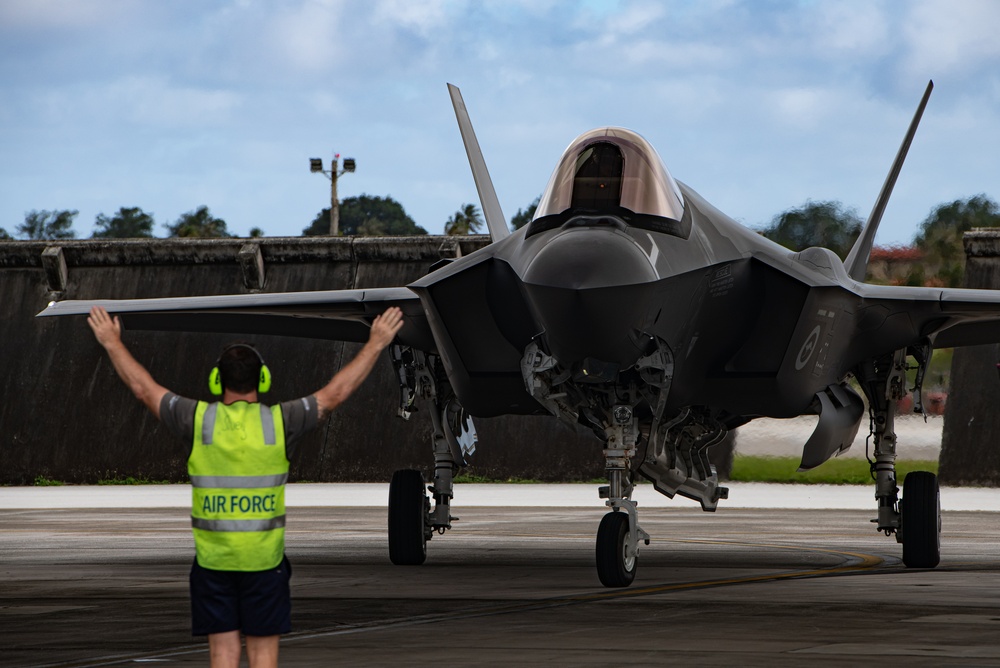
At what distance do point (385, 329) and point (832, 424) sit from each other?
662cm

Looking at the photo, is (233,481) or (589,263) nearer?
(233,481)

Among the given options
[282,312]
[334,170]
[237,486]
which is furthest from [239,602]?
[334,170]

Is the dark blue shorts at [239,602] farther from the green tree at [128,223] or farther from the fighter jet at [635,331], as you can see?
the green tree at [128,223]

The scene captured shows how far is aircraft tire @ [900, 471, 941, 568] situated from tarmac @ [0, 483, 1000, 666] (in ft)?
0.88

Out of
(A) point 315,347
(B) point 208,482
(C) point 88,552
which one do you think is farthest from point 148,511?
(B) point 208,482

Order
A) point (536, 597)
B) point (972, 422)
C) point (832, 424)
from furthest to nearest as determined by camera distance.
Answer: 1. point (972, 422)
2. point (832, 424)
3. point (536, 597)

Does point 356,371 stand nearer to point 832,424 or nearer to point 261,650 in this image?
point 261,650

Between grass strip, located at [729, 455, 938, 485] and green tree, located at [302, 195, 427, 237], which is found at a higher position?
green tree, located at [302, 195, 427, 237]

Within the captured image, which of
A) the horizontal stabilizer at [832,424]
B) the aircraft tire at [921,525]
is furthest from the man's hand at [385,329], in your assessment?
the aircraft tire at [921,525]

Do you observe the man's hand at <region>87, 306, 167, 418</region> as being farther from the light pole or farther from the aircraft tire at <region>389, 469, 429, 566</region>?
the light pole

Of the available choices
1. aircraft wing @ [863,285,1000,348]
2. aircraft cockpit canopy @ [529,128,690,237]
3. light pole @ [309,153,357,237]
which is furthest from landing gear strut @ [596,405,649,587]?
light pole @ [309,153,357,237]

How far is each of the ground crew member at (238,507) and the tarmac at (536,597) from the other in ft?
5.18

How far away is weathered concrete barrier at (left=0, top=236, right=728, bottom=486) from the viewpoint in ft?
100

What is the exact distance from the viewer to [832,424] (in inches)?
439
